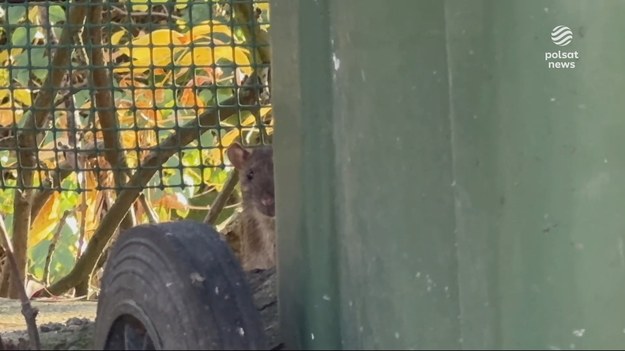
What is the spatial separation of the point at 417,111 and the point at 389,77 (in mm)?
77

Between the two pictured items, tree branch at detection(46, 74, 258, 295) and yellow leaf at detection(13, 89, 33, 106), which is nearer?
tree branch at detection(46, 74, 258, 295)

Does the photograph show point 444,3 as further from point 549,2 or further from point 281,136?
point 281,136

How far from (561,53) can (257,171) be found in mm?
2896

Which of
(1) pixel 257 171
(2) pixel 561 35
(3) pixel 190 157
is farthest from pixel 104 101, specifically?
(2) pixel 561 35

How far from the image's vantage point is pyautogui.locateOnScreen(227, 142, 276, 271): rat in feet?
16.0

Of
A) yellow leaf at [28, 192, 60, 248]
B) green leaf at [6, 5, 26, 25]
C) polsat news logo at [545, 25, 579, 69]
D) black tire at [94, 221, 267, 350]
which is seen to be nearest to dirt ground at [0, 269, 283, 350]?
black tire at [94, 221, 267, 350]

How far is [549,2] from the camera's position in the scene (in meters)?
2.14

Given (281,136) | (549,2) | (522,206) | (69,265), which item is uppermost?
(549,2)

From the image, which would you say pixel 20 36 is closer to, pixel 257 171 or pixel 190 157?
pixel 190 157

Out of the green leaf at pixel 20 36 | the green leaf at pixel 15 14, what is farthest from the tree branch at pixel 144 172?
the green leaf at pixel 15 14

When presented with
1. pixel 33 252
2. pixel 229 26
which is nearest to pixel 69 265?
pixel 33 252

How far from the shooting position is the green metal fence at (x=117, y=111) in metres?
4.88

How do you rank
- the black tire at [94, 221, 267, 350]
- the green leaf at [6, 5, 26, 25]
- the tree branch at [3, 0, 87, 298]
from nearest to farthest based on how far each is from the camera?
the black tire at [94, 221, 267, 350] → the tree branch at [3, 0, 87, 298] → the green leaf at [6, 5, 26, 25]

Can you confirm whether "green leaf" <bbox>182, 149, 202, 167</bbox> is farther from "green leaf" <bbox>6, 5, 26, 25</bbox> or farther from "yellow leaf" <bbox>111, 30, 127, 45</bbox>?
"green leaf" <bbox>6, 5, 26, 25</bbox>
